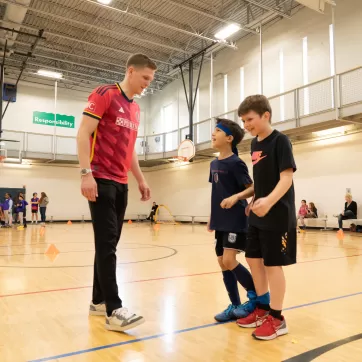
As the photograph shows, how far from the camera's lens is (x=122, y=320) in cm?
231

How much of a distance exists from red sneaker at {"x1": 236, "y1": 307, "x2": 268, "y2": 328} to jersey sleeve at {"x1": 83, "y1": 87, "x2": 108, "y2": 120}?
1755mm

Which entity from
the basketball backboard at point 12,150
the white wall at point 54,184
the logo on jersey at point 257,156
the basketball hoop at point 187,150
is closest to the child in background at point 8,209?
the basketball backboard at point 12,150

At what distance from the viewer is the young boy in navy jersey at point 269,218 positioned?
2.24m

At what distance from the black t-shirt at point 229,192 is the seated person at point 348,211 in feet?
33.3

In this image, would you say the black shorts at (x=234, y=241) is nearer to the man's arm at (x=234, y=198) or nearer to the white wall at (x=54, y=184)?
the man's arm at (x=234, y=198)

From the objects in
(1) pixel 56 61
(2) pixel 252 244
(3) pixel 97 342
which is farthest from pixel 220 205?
(1) pixel 56 61

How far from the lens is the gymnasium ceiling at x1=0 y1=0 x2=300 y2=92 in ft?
43.5

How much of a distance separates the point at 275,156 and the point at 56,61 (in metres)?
18.8

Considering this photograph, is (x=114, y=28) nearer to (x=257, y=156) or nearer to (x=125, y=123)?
(x=125, y=123)

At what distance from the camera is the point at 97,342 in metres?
2.17

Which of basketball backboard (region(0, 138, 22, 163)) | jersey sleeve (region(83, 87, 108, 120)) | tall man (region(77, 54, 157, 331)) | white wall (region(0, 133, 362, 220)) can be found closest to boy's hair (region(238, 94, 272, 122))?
tall man (region(77, 54, 157, 331))

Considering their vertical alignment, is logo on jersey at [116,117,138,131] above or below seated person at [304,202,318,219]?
→ above

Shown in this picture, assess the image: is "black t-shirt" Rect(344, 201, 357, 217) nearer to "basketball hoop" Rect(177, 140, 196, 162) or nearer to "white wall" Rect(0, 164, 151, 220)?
"basketball hoop" Rect(177, 140, 196, 162)

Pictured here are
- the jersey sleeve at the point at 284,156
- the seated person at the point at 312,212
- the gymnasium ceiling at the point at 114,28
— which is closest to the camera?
the jersey sleeve at the point at 284,156
